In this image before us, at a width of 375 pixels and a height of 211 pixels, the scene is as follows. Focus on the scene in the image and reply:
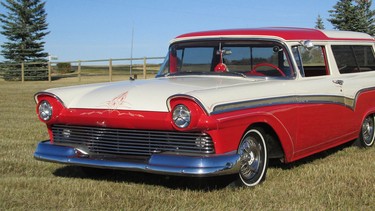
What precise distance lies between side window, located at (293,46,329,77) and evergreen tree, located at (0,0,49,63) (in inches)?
1427

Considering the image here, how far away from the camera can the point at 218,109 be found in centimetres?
423

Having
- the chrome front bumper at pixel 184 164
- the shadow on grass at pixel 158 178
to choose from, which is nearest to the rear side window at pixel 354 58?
the shadow on grass at pixel 158 178

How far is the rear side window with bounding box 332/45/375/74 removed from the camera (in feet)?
21.1

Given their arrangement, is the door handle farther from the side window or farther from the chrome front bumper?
the chrome front bumper

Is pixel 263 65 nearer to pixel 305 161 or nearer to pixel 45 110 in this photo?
pixel 305 161

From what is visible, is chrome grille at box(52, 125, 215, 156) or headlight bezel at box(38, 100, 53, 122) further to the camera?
headlight bezel at box(38, 100, 53, 122)

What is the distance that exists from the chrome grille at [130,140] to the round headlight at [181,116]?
0.13m

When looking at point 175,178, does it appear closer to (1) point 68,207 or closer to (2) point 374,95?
(1) point 68,207

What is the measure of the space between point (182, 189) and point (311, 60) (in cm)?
220

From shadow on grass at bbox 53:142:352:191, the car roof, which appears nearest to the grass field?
shadow on grass at bbox 53:142:352:191

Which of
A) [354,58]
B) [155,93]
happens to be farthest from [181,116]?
[354,58]

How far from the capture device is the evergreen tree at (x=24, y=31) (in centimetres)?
3988

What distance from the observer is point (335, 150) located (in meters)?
6.95

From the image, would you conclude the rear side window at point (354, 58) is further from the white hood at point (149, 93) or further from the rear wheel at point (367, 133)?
the white hood at point (149, 93)
